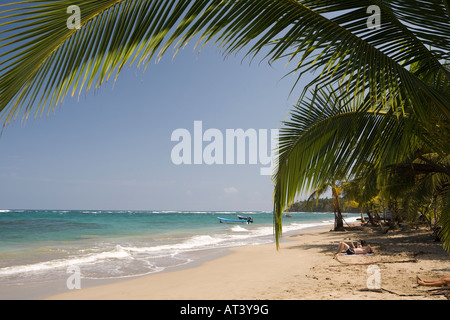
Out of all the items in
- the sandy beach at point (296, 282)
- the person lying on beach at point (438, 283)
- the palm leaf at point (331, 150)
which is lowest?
the sandy beach at point (296, 282)

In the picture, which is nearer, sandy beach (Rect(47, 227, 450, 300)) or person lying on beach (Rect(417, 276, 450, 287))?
person lying on beach (Rect(417, 276, 450, 287))

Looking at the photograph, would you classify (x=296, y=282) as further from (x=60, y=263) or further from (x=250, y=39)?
(x=60, y=263)

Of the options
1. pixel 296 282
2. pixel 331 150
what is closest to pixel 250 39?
pixel 331 150

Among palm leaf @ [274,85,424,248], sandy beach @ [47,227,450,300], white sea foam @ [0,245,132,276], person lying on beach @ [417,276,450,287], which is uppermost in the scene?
palm leaf @ [274,85,424,248]

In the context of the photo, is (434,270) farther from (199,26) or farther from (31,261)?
(31,261)

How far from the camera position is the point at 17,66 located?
3.50 ft

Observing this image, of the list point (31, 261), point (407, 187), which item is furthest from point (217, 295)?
point (31, 261)

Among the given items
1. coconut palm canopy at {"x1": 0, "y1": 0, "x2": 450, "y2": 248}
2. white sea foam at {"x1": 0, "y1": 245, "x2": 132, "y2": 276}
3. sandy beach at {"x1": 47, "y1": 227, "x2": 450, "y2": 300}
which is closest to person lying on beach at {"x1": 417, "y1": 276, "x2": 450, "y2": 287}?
sandy beach at {"x1": 47, "y1": 227, "x2": 450, "y2": 300}

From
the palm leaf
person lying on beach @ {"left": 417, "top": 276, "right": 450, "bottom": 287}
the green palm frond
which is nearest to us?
the green palm frond

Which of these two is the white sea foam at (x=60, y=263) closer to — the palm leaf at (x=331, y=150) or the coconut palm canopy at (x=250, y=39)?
the palm leaf at (x=331, y=150)

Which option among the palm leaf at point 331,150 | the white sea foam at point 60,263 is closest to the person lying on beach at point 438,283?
the palm leaf at point 331,150

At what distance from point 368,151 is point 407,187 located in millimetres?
9670

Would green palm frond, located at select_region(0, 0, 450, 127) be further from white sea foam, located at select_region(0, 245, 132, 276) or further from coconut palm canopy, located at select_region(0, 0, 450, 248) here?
white sea foam, located at select_region(0, 245, 132, 276)
